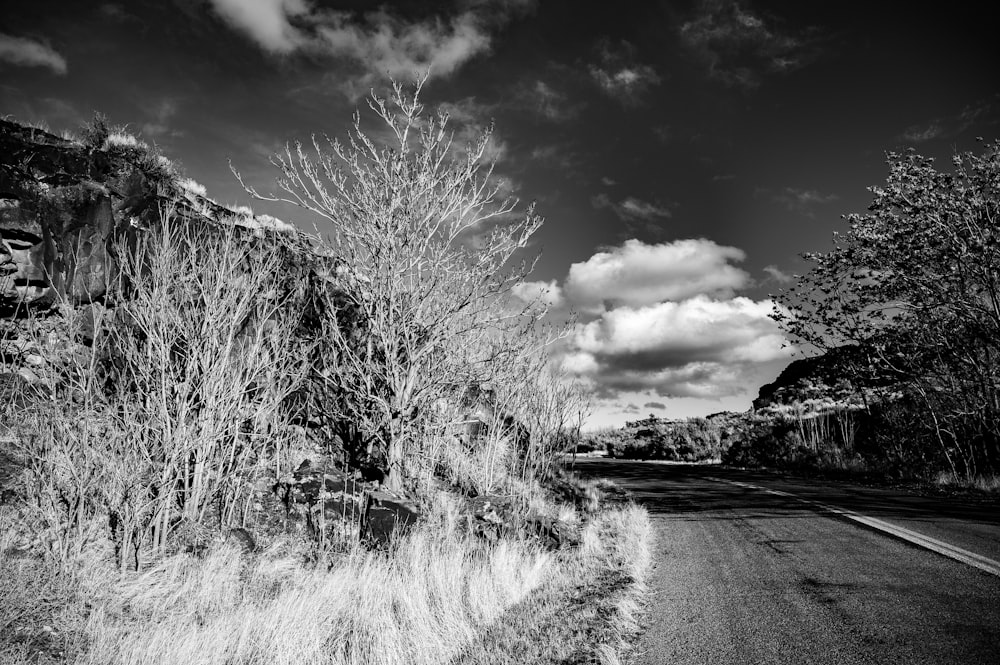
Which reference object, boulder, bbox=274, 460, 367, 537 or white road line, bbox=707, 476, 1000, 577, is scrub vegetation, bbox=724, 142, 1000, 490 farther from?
boulder, bbox=274, 460, 367, 537

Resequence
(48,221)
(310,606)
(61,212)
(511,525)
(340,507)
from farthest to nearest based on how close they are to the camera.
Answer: (61,212) → (48,221) → (511,525) → (340,507) → (310,606)

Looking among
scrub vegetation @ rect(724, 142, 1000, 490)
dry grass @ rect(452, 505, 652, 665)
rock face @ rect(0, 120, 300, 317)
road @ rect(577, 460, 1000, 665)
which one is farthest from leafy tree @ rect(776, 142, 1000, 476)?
rock face @ rect(0, 120, 300, 317)

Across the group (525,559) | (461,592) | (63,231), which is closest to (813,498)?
(525,559)

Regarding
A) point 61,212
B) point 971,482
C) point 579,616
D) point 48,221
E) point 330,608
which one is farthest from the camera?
point 971,482

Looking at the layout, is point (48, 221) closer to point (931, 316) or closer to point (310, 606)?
point (310, 606)

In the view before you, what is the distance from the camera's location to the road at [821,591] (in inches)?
132

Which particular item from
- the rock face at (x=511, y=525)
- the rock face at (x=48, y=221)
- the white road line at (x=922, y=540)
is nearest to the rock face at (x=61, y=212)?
the rock face at (x=48, y=221)

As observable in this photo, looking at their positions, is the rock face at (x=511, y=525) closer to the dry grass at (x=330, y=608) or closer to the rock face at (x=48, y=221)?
the dry grass at (x=330, y=608)

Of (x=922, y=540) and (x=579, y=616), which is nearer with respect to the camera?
(x=579, y=616)

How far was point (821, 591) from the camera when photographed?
4453mm

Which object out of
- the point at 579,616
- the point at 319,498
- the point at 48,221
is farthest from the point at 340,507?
the point at 48,221

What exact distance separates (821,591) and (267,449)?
27.4 ft

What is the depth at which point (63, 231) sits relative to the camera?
9.30m

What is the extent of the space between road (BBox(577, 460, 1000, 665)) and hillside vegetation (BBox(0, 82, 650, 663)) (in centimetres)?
53
